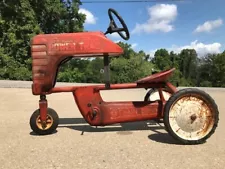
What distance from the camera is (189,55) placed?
64.6m

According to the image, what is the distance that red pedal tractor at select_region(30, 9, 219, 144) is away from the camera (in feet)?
15.8

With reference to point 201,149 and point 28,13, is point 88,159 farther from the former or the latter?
point 28,13

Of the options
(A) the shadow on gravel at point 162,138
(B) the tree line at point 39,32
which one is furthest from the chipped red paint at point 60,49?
(B) the tree line at point 39,32

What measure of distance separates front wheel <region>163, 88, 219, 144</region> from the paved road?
175 millimetres

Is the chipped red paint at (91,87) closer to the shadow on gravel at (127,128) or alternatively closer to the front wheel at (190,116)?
the shadow on gravel at (127,128)

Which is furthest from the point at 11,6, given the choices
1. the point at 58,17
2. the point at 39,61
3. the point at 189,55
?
the point at 189,55

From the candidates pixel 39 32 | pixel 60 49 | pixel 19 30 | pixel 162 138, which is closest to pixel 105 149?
pixel 162 138

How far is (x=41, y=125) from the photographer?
5523 millimetres

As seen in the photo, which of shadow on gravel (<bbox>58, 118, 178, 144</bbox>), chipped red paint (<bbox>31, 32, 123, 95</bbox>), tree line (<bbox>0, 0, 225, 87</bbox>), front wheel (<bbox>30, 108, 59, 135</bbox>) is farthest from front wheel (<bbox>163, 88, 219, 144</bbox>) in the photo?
tree line (<bbox>0, 0, 225, 87</bbox>)

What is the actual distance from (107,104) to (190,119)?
1.36 meters

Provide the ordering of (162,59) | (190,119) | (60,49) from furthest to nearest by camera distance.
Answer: (162,59) < (60,49) < (190,119)

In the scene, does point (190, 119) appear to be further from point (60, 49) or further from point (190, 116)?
point (60, 49)

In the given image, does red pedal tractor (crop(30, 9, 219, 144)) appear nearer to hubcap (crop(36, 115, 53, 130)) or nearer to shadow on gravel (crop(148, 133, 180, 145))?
hubcap (crop(36, 115, 53, 130))

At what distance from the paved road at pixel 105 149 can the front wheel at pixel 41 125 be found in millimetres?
114
